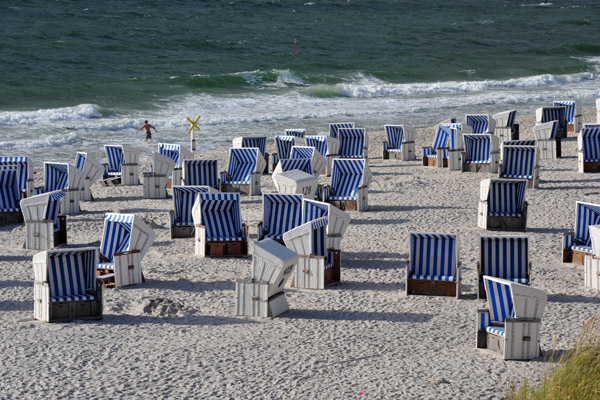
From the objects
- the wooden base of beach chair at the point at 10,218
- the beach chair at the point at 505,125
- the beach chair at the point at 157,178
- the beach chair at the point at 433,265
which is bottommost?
the beach chair at the point at 433,265

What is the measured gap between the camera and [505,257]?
12.1 m

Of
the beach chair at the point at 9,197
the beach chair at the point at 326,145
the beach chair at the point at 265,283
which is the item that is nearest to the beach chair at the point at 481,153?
the beach chair at the point at 326,145

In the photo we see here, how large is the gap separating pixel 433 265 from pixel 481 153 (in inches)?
358

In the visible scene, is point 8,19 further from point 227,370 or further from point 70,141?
point 227,370

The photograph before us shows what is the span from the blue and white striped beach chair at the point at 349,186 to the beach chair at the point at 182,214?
2.97 m

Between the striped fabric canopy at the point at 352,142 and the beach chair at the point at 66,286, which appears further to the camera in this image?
the striped fabric canopy at the point at 352,142

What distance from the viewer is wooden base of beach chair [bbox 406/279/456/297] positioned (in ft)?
40.1

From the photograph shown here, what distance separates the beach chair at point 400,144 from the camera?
75.5 feet

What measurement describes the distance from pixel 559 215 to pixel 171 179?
25.5 ft

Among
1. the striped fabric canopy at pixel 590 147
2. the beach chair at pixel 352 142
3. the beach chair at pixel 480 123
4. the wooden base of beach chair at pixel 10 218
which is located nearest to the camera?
the wooden base of beach chair at pixel 10 218

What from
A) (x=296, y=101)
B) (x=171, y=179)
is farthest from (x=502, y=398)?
(x=296, y=101)

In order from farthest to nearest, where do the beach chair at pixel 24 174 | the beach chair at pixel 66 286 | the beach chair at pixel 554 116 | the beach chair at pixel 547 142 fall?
the beach chair at pixel 554 116
the beach chair at pixel 547 142
the beach chair at pixel 24 174
the beach chair at pixel 66 286

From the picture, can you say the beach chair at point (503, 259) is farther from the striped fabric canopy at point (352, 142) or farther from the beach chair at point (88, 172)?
the striped fabric canopy at point (352, 142)

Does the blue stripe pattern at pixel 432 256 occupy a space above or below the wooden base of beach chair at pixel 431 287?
above
